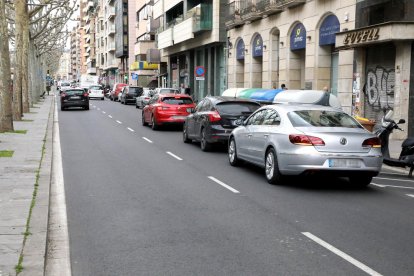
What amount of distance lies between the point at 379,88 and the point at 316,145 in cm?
1255

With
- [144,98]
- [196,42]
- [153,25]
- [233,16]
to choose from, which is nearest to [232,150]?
[233,16]

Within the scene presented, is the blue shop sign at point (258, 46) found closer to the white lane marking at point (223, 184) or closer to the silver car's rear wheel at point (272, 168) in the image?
the white lane marking at point (223, 184)

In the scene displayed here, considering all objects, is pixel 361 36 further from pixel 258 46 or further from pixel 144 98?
pixel 144 98

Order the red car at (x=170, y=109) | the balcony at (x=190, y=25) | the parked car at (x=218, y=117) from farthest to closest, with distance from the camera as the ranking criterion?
1. the balcony at (x=190, y=25)
2. the red car at (x=170, y=109)
3. the parked car at (x=218, y=117)

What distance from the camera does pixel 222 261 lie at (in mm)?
5836

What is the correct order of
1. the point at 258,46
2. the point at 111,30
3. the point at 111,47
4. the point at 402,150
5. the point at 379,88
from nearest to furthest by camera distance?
the point at 402,150, the point at 379,88, the point at 258,46, the point at 111,30, the point at 111,47

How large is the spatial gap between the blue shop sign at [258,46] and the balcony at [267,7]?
207cm

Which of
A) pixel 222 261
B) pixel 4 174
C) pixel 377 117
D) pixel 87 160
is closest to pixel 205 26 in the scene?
pixel 377 117

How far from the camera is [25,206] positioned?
8.00 meters

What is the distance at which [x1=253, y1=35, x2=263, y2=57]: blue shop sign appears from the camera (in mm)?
33869

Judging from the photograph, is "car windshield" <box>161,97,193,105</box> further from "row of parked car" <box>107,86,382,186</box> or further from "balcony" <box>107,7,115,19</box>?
"balcony" <box>107,7,115,19</box>

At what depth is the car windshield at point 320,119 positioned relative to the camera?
34.6 ft

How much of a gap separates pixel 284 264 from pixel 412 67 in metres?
15.2

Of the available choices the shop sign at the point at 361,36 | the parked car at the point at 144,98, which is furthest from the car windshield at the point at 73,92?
the shop sign at the point at 361,36
